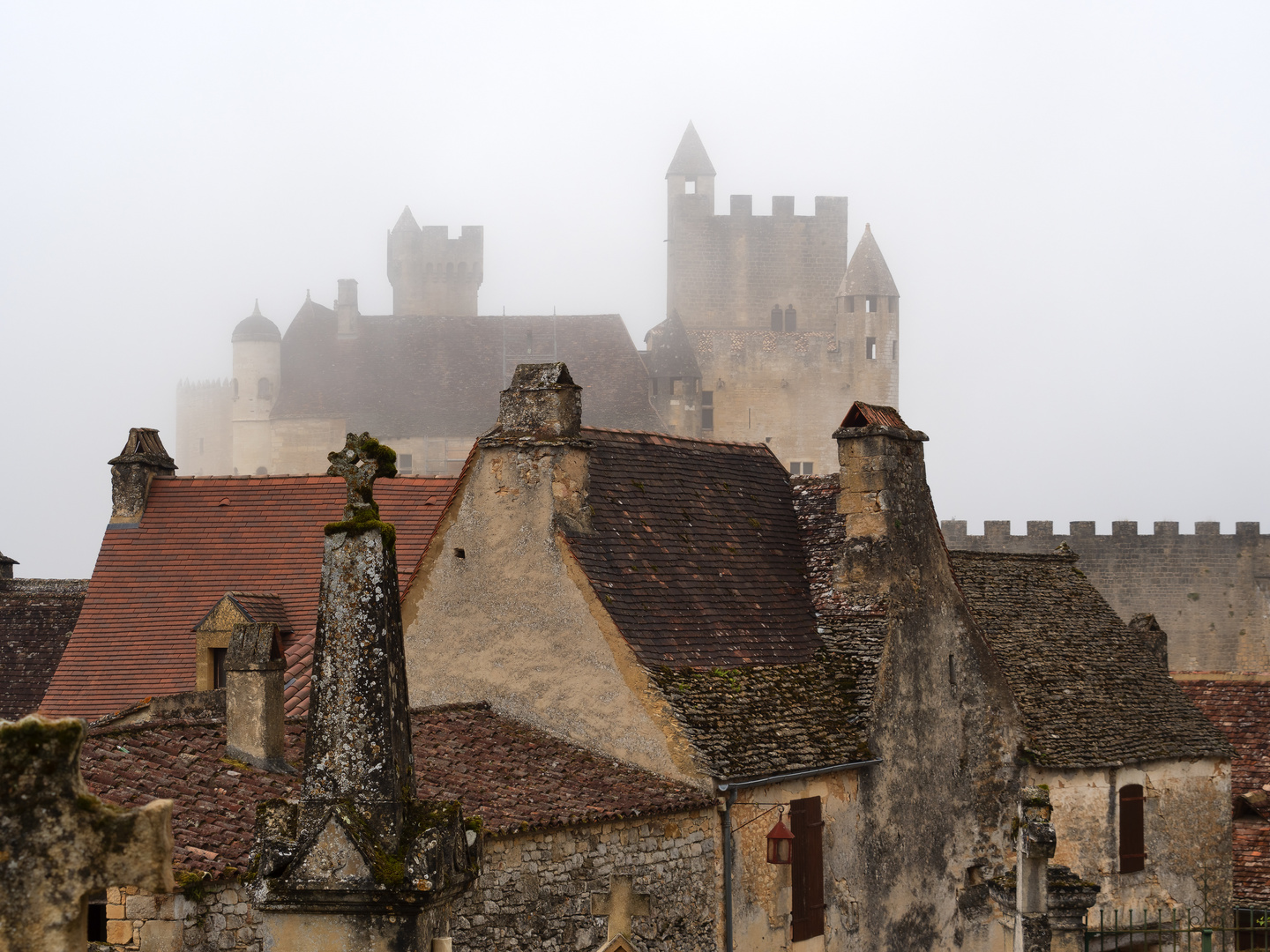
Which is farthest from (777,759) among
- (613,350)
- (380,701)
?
(613,350)

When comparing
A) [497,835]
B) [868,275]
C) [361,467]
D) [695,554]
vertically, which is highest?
[868,275]

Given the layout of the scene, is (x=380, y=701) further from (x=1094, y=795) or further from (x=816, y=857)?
(x=1094, y=795)

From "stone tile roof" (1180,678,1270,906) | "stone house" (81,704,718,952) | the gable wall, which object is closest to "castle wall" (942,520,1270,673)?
"stone tile roof" (1180,678,1270,906)

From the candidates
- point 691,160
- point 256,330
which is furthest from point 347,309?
point 691,160

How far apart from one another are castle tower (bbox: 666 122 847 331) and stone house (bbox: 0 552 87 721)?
153 feet

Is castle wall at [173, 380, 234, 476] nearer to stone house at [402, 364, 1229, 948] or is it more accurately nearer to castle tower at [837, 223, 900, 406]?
castle tower at [837, 223, 900, 406]

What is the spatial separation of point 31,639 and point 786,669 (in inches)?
614

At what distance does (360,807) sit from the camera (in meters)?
5.50

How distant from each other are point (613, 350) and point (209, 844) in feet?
185

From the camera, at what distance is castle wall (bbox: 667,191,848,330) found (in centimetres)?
7181

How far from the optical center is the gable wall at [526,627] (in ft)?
46.1

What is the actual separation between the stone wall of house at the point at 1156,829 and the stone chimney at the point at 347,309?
5439 centimetres

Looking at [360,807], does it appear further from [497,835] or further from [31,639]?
[31,639]

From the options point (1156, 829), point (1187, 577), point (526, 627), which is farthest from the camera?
point (1187, 577)
